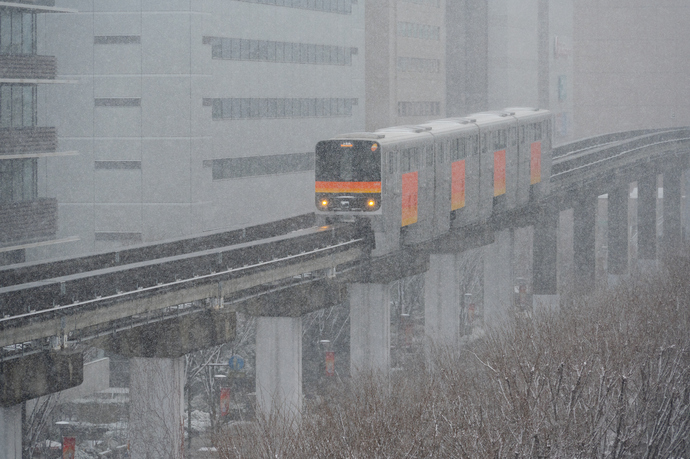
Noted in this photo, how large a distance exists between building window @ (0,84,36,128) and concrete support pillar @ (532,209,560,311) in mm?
27388

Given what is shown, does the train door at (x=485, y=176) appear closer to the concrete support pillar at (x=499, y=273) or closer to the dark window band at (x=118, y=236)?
the concrete support pillar at (x=499, y=273)

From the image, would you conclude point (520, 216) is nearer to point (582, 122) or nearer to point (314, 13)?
point (314, 13)

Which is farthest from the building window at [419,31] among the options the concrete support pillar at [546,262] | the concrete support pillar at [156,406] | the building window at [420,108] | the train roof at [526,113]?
the concrete support pillar at [156,406]

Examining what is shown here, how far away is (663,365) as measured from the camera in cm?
2308

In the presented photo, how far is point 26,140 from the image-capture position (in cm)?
4475

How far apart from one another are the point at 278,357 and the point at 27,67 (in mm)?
19186

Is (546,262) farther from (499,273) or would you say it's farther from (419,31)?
(419,31)

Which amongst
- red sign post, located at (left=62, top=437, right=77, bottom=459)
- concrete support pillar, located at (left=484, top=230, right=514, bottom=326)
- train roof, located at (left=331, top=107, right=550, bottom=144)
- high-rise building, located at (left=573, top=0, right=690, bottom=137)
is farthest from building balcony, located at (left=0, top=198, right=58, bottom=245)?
high-rise building, located at (left=573, top=0, right=690, bottom=137)

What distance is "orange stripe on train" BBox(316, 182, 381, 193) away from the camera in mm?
32688

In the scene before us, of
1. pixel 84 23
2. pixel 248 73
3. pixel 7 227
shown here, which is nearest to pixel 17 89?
pixel 7 227

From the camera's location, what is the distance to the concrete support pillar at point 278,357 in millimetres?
31938

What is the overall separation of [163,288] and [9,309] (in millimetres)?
4380

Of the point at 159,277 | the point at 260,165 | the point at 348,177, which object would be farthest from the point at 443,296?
the point at 159,277

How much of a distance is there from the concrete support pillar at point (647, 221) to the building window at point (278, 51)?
945 inches
